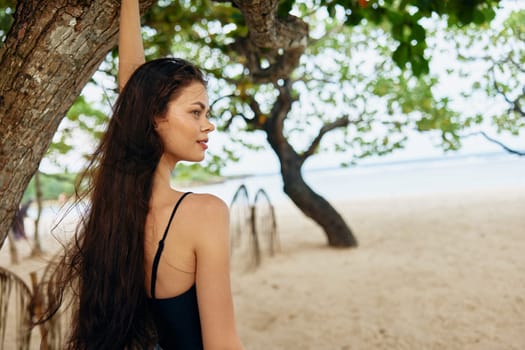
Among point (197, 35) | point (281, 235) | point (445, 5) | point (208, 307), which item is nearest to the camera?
point (208, 307)

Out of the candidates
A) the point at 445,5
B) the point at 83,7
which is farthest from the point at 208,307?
the point at 445,5

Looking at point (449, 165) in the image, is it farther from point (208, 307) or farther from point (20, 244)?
point (208, 307)

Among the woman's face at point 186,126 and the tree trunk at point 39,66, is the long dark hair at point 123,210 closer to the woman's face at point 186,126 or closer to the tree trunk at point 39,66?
the woman's face at point 186,126

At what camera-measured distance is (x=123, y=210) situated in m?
1.31

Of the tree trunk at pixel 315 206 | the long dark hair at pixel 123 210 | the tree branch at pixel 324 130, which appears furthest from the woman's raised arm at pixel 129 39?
the tree branch at pixel 324 130

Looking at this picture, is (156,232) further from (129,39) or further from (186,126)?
(129,39)

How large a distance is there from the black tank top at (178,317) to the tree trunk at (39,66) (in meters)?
0.54

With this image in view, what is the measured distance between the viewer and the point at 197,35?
4.22m

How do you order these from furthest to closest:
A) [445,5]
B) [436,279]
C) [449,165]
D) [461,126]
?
[449,165] → [461,126] → [436,279] → [445,5]

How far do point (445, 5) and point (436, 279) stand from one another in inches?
126

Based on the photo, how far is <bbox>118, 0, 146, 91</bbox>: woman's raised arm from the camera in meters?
1.48

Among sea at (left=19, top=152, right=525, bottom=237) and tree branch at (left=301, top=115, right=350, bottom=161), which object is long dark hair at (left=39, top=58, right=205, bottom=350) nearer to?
tree branch at (left=301, top=115, right=350, bottom=161)

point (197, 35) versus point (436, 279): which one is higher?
point (197, 35)

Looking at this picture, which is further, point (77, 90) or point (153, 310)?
point (77, 90)
